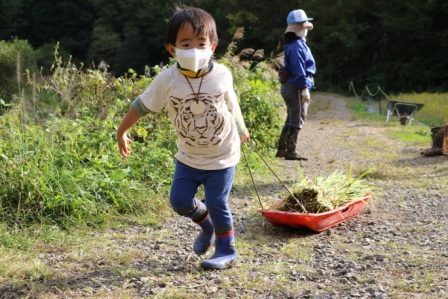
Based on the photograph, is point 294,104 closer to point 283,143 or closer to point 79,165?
point 283,143

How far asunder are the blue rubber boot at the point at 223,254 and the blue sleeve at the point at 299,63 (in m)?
3.55

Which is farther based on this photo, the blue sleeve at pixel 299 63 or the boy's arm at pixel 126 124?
the blue sleeve at pixel 299 63

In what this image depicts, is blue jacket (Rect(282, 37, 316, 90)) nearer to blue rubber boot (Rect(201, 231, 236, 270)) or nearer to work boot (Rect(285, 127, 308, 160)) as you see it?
work boot (Rect(285, 127, 308, 160))

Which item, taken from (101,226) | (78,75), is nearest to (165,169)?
(101,226)

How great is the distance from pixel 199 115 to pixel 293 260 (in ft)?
3.61

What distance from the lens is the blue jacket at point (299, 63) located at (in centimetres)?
660

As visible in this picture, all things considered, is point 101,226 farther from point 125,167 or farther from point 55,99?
point 55,99

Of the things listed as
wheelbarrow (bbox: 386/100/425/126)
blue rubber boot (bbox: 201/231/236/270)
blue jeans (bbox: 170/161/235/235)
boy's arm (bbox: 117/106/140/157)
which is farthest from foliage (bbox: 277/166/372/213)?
wheelbarrow (bbox: 386/100/425/126)

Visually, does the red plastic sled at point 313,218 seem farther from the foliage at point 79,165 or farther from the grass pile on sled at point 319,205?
the foliage at point 79,165

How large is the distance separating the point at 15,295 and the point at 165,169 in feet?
7.66

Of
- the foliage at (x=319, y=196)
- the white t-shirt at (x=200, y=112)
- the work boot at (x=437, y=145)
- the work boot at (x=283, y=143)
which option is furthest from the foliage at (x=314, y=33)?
the white t-shirt at (x=200, y=112)

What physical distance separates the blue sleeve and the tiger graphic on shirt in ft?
11.5

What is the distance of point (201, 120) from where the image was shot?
3.21m

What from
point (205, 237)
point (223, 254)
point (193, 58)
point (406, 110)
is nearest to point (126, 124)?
point (193, 58)
